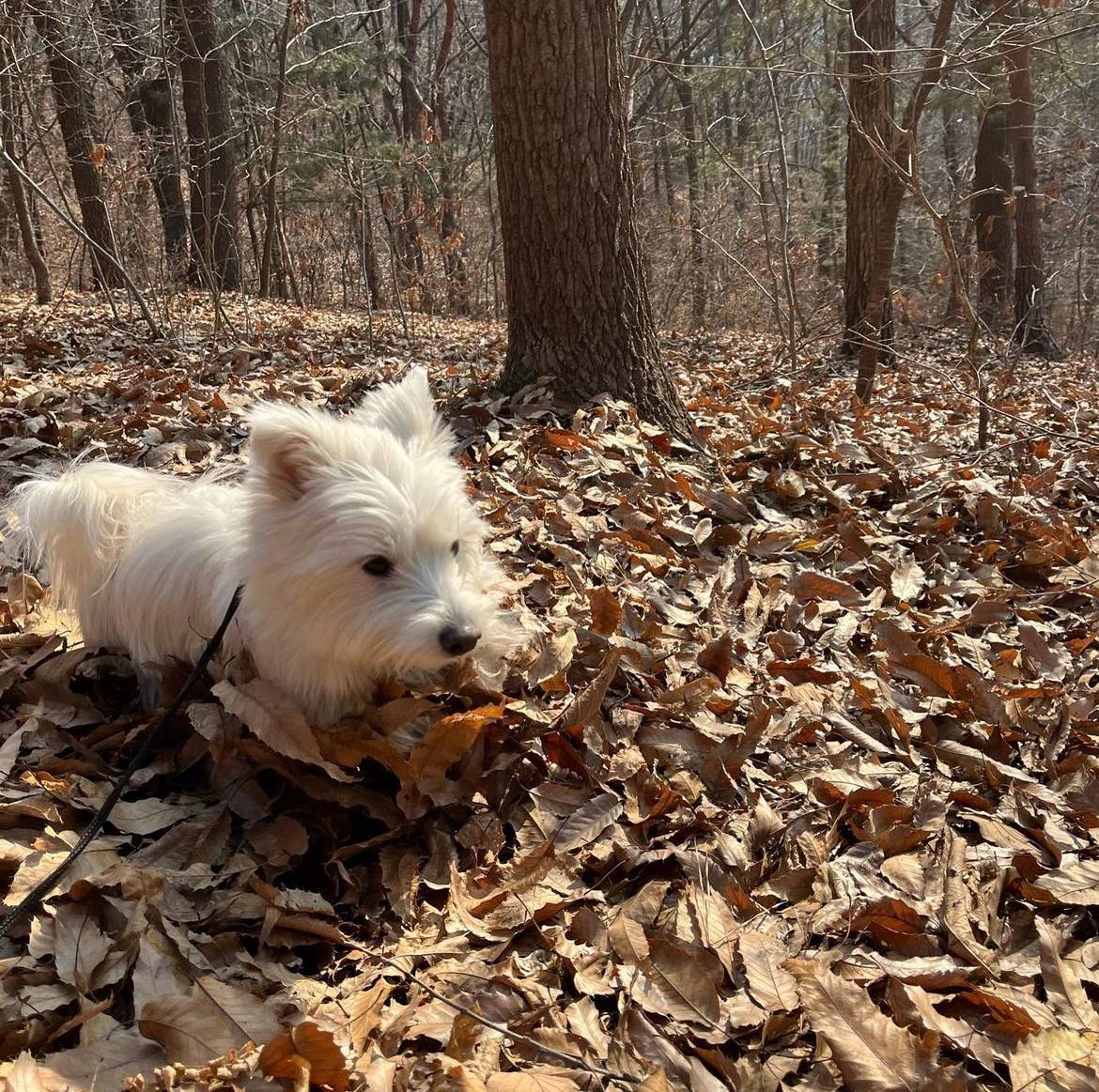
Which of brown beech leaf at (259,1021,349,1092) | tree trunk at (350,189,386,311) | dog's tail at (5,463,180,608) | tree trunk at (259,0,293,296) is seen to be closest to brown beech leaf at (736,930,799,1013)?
brown beech leaf at (259,1021,349,1092)

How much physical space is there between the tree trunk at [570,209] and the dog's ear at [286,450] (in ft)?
11.2

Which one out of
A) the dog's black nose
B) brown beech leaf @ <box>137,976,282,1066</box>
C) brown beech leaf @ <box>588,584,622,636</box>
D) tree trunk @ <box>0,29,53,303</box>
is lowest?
brown beech leaf @ <box>137,976,282,1066</box>

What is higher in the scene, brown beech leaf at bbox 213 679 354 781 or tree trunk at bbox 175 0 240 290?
tree trunk at bbox 175 0 240 290

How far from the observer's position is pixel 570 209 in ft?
18.4

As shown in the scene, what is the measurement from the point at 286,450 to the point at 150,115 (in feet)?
53.4

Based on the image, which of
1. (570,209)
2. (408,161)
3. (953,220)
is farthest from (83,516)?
(408,161)

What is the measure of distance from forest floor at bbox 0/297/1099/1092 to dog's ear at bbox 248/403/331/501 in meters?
0.68

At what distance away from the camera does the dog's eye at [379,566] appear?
8.34 ft

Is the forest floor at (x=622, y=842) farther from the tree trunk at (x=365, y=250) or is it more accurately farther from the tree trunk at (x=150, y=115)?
the tree trunk at (x=150, y=115)

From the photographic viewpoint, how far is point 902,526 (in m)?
4.91

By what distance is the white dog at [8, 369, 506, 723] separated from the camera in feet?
8.22

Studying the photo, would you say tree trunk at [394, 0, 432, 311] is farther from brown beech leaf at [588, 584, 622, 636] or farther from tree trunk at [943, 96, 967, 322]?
brown beech leaf at [588, 584, 622, 636]

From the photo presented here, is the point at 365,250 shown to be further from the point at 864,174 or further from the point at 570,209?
the point at 570,209

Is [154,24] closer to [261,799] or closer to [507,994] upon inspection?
[261,799]
